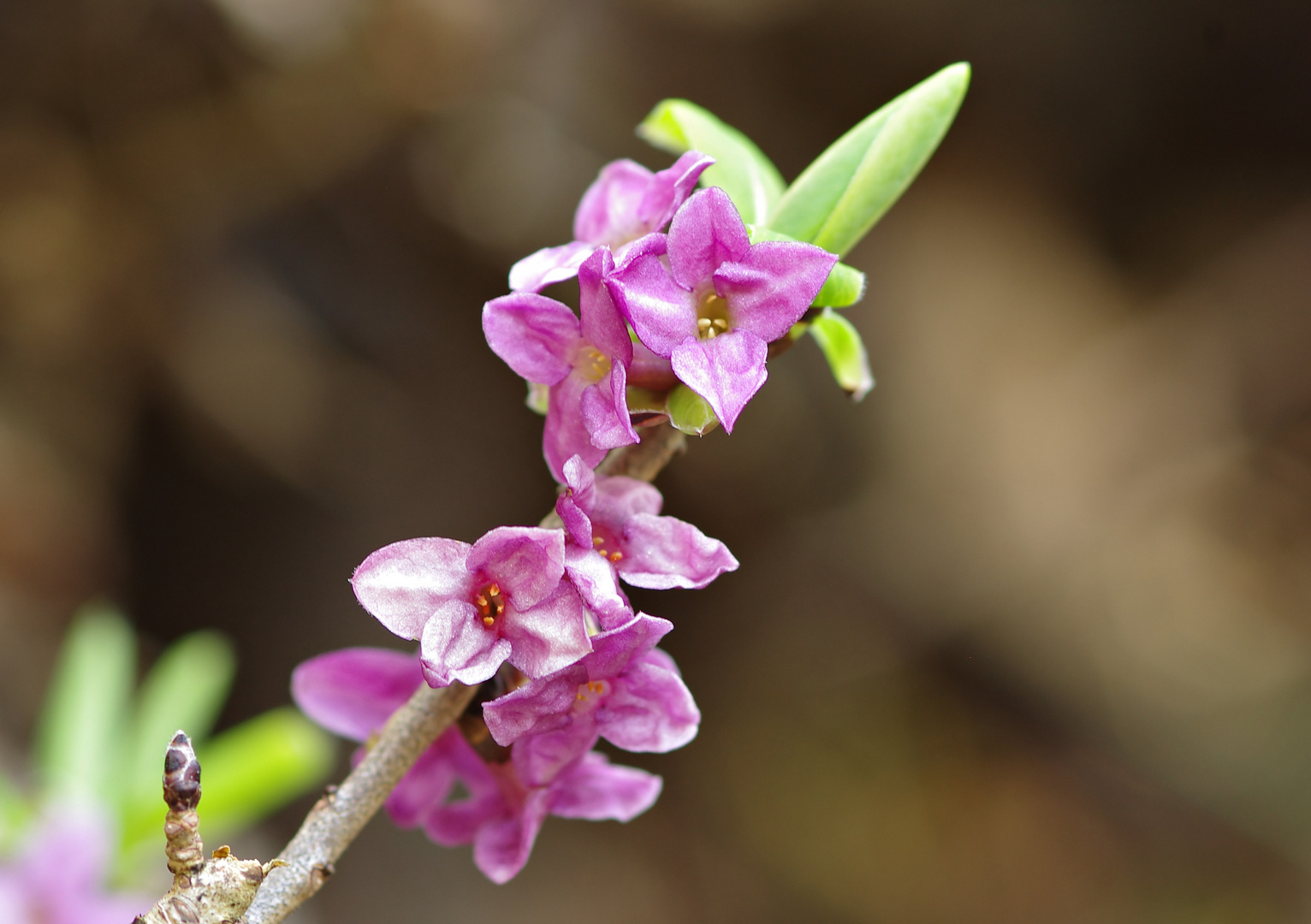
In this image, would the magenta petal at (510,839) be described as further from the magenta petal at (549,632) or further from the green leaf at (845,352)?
the green leaf at (845,352)

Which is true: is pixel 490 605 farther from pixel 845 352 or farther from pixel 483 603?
pixel 845 352

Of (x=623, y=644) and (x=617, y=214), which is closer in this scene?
(x=623, y=644)

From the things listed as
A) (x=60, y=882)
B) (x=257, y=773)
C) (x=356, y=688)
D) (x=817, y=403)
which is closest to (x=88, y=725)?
(x=257, y=773)

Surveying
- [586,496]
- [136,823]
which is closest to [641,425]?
[586,496]

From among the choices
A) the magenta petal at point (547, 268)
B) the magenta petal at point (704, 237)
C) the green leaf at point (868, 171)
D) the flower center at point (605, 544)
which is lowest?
the flower center at point (605, 544)

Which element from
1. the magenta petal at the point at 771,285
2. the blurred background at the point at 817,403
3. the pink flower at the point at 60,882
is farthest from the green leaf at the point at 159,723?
the magenta petal at the point at 771,285

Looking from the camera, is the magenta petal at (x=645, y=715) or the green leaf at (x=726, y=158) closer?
the magenta petal at (x=645, y=715)

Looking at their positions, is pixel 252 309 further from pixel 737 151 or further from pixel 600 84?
pixel 737 151
